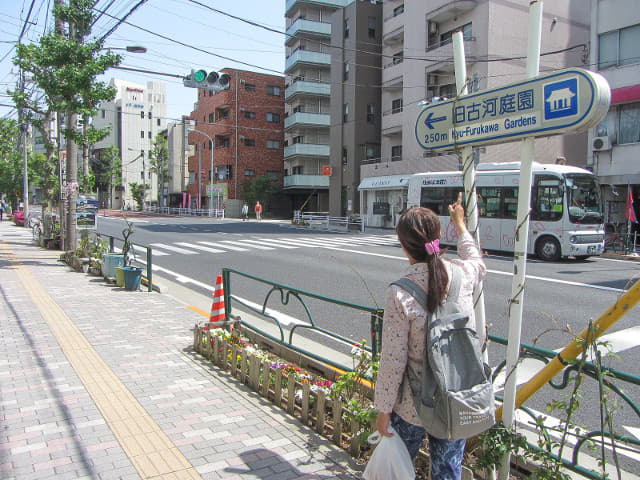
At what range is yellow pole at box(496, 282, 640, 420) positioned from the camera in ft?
→ 6.73

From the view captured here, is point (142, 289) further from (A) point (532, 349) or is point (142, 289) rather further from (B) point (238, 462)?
(A) point (532, 349)

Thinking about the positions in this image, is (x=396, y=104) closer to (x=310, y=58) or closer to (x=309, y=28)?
(x=310, y=58)

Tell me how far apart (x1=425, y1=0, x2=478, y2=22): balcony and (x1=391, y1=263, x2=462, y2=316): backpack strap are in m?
28.8

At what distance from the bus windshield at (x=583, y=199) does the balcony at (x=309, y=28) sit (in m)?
37.7

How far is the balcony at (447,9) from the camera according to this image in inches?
1039

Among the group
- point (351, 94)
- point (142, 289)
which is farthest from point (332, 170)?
point (142, 289)

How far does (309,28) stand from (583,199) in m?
39.1

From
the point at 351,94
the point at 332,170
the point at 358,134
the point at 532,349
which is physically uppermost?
the point at 351,94

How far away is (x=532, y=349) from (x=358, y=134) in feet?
118

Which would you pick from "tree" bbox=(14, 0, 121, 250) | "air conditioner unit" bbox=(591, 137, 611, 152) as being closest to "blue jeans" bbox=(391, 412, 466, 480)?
"tree" bbox=(14, 0, 121, 250)

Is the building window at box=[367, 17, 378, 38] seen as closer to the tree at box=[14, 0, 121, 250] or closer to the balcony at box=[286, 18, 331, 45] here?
the balcony at box=[286, 18, 331, 45]

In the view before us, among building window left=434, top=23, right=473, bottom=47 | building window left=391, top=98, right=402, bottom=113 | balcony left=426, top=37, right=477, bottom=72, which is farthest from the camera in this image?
building window left=391, top=98, right=402, bottom=113

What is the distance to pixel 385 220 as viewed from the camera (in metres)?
32.5

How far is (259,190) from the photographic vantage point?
48.0m
